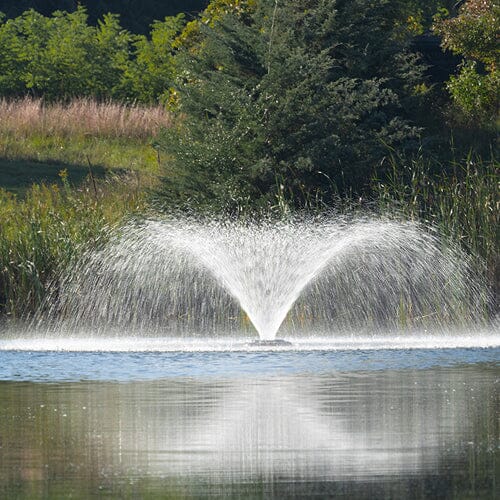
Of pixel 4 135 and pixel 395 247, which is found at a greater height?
pixel 4 135

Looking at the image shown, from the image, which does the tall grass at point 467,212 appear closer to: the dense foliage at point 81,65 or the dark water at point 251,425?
the dark water at point 251,425

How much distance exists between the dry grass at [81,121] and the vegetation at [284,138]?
0.07 metres

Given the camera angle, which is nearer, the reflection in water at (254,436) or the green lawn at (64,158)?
the reflection in water at (254,436)

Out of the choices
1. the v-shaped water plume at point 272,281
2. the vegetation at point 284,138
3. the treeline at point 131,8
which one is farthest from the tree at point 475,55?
the treeline at point 131,8

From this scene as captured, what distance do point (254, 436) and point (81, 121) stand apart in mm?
33682

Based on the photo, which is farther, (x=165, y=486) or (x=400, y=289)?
(x=400, y=289)

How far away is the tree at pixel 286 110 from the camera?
84.7 feet

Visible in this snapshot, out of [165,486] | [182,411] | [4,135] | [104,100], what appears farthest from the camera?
[104,100]

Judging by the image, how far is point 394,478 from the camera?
9102 mm

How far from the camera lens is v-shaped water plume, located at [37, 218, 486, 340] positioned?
21.5m

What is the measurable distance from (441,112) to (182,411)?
81.4 feet

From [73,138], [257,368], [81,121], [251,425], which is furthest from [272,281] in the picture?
[81,121]

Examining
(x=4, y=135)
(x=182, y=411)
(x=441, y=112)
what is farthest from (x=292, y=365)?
(x=4, y=135)

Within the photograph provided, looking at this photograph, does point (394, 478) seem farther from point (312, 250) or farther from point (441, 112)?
point (441, 112)
